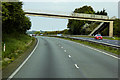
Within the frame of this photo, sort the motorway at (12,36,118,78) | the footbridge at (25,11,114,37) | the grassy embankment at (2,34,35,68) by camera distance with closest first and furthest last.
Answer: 1. the motorway at (12,36,118,78)
2. the grassy embankment at (2,34,35,68)
3. the footbridge at (25,11,114,37)

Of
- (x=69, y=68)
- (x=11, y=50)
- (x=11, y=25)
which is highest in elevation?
(x=11, y=25)

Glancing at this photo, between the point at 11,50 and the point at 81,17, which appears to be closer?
the point at 11,50

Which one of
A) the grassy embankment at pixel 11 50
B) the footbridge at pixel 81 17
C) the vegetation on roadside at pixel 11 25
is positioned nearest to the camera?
the grassy embankment at pixel 11 50

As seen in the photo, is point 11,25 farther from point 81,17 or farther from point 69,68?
point 81,17

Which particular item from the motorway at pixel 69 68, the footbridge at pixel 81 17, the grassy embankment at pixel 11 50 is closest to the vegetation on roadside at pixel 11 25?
the grassy embankment at pixel 11 50

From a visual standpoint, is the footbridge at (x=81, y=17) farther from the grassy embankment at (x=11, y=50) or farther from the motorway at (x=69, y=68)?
Result: the motorway at (x=69, y=68)

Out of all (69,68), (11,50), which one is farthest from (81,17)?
(69,68)

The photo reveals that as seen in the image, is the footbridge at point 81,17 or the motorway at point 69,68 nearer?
the motorway at point 69,68

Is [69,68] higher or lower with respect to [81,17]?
lower

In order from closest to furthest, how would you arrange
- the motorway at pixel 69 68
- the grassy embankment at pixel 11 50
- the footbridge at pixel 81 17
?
1. the motorway at pixel 69 68
2. the grassy embankment at pixel 11 50
3. the footbridge at pixel 81 17

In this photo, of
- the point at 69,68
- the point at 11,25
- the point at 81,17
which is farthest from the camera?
the point at 81,17

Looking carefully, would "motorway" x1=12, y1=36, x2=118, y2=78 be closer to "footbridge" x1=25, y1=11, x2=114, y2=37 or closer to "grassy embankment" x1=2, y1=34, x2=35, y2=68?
"grassy embankment" x1=2, y1=34, x2=35, y2=68

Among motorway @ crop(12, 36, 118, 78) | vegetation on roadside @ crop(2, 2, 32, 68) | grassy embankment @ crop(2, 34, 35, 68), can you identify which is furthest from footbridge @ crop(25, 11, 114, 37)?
motorway @ crop(12, 36, 118, 78)

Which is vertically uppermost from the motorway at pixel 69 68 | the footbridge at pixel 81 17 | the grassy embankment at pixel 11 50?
the footbridge at pixel 81 17
